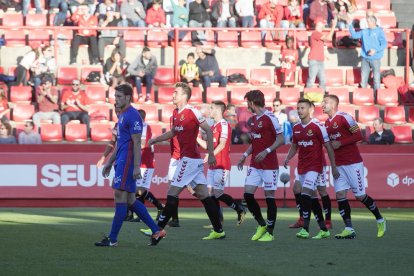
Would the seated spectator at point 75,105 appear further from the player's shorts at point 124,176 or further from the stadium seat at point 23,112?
the player's shorts at point 124,176

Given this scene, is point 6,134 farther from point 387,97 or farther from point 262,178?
point 262,178

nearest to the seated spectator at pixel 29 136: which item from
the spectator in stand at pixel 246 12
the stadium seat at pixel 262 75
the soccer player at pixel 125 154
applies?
the stadium seat at pixel 262 75

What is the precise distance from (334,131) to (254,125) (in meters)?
1.23

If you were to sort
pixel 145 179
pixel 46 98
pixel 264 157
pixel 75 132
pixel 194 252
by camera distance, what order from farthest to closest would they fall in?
pixel 46 98
pixel 75 132
pixel 145 179
pixel 264 157
pixel 194 252

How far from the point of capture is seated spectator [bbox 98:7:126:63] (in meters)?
28.5

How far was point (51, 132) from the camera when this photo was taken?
26016 millimetres

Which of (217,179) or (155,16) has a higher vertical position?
(155,16)

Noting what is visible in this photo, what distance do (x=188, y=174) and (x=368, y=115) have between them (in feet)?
47.2

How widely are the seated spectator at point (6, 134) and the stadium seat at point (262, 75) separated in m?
7.21

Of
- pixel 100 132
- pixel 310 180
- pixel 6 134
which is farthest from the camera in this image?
pixel 100 132

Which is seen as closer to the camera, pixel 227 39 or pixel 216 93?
pixel 216 93

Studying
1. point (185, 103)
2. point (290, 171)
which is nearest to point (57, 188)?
point (290, 171)

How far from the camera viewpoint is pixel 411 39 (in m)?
30.2

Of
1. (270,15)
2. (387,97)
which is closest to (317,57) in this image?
(387,97)
